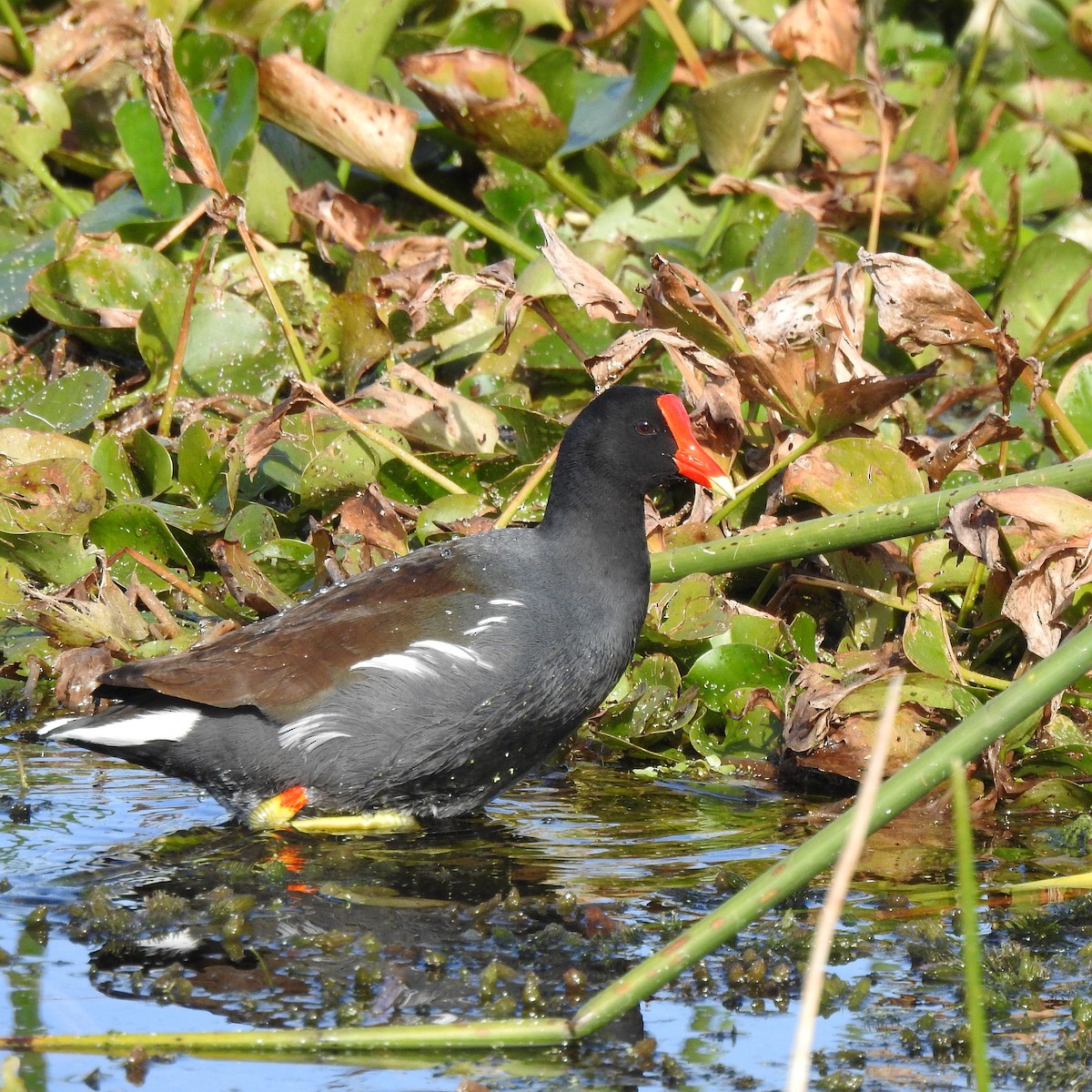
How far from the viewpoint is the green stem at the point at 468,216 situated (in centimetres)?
529

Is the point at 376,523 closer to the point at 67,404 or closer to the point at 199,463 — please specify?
the point at 199,463

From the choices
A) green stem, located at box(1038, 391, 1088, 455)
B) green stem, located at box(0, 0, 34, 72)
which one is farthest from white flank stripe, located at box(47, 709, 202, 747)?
green stem, located at box(0, 0, 34, 72)

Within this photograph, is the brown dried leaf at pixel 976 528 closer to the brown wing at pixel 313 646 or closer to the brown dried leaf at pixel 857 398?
the brown dried leaf at pixel 857 398

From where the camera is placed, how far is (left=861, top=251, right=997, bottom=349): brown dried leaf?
360cm

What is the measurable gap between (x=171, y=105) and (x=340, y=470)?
40.3 inches

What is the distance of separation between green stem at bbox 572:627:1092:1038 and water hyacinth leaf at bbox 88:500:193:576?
2.71 meters

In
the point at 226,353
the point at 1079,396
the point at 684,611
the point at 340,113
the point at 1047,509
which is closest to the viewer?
the point at 1047,509

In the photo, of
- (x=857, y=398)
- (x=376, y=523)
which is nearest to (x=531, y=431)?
Result: (x=376, y=523)

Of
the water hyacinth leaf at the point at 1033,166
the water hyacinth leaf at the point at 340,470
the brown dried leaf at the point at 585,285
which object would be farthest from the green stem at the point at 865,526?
the water hyacinth leaf at the point at 1033,166

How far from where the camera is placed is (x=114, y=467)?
4.52m

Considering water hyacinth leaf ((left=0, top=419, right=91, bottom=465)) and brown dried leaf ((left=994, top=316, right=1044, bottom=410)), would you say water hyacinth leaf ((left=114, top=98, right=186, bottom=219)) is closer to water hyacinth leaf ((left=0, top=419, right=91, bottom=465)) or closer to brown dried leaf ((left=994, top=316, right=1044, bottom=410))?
water hyacinth leaf ((left=0, top=419, right=91, bottom=465))

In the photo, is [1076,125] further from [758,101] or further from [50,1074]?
[50,1074]

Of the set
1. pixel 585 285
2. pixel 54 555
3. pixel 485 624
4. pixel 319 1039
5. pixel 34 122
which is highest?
pixel 34 122

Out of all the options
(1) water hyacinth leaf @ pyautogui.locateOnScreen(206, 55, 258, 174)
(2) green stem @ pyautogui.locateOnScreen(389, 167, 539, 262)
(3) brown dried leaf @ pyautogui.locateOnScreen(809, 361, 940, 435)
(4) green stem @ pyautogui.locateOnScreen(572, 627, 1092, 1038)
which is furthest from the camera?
(2) green stem @ pyautogui.locateOnScreen(389, 167, 539, 262)
